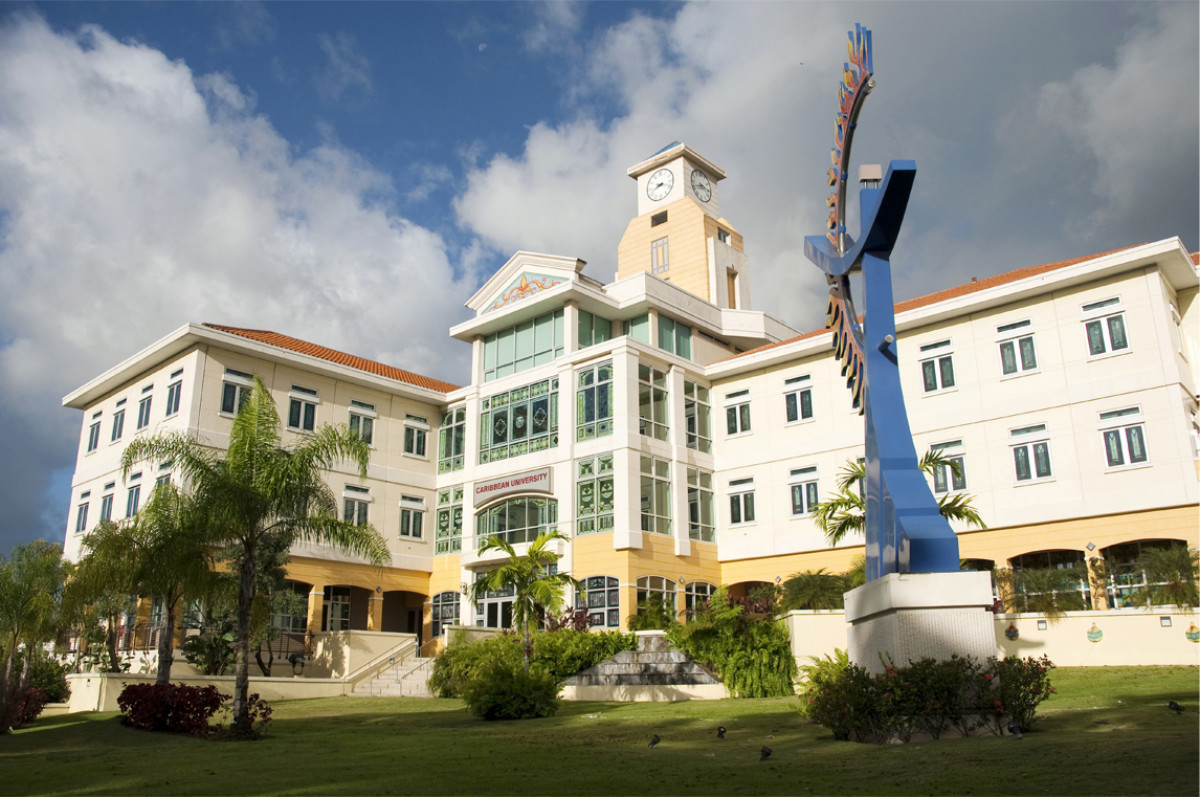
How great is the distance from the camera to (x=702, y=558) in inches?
1277

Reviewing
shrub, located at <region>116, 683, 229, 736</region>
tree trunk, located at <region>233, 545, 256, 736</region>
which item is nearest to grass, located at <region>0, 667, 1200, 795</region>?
shrub, located at <region>116, 683, 229, 736</region>

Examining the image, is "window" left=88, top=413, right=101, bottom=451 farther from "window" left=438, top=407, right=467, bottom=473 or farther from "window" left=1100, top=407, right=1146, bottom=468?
"window" left=1100, top=407, right=1146, bottom=468

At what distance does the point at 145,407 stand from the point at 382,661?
1245cm

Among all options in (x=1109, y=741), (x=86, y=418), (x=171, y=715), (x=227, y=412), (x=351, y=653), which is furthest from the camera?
(x=86, y=418)

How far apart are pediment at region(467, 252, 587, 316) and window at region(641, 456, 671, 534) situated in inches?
273

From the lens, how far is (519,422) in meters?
34.6

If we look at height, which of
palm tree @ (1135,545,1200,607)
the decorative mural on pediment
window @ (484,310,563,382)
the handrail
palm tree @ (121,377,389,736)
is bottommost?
the handrail

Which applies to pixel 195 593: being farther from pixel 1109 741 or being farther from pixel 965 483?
pixel 965 483

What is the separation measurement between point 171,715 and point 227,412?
1731 cm

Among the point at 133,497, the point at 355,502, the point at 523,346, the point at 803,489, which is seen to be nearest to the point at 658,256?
the point at 523,346

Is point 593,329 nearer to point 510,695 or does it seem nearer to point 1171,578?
point 510,695

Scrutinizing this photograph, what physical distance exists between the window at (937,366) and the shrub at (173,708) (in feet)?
70.5

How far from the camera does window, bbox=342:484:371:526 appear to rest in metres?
33.8

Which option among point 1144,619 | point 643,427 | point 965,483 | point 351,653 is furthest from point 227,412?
point 1144,619
